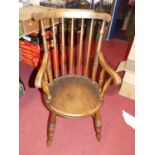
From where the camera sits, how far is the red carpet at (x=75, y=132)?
1507 mm

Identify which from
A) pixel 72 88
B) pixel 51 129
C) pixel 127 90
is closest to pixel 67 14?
pixel 72 88

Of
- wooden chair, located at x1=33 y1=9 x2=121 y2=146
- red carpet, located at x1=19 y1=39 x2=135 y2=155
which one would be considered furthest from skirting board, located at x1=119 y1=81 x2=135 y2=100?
wooden chair, located at x1=33 y1=9 x2=121 y2=146

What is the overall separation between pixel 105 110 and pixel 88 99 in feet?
1.96

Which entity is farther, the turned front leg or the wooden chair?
the turned front leg

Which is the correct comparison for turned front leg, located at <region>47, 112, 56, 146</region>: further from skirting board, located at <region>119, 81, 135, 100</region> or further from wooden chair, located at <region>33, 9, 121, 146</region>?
skirting board, located at <region>119, 81, 135, 100</region>

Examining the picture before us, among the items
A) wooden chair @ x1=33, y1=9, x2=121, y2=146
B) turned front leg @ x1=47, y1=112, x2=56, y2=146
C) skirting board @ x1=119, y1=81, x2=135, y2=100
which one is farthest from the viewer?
skirting board @ x1=119, y1=81, x2=135, y2=100

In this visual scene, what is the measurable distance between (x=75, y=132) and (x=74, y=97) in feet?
1.46

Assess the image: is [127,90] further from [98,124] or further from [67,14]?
[67,14]

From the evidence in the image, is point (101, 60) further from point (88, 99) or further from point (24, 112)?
point (24, 112)

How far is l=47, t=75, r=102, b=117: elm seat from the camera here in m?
1.26

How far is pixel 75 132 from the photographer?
5.41 ft

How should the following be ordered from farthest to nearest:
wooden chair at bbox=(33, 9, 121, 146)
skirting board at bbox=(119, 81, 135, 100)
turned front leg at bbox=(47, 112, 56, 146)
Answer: skirting board at bbox=(119, 81, 135, 100), turned front leg at bbox=(47, 112, 56, 146), wooden chair at bbox=(33, 9, 121, 146)

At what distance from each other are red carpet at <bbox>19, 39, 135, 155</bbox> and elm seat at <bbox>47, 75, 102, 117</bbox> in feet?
1.42
